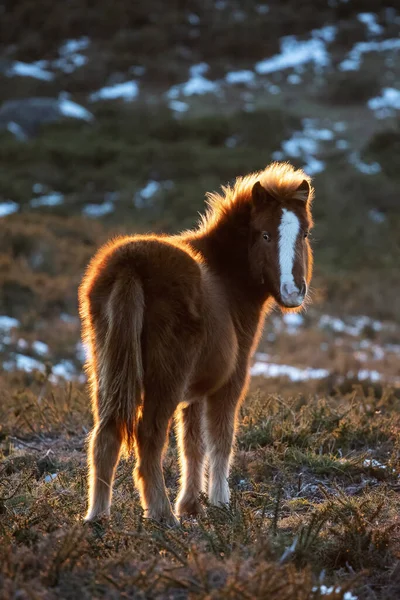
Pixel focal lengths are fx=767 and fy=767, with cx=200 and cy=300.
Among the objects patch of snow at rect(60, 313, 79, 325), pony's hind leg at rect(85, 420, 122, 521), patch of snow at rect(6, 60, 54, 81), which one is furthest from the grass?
patch of snow at rect(6, 60, 54, 81)

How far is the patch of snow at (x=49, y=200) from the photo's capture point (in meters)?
23.1

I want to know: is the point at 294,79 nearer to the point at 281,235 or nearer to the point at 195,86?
the point at 195,86

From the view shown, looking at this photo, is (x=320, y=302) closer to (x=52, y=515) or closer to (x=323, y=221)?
(x=323, y=221)

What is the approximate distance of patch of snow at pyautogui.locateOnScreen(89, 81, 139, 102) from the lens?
111 ft

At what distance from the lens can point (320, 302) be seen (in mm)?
17922

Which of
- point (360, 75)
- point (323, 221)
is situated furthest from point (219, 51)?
point (323, 221)

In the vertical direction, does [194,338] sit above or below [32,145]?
above

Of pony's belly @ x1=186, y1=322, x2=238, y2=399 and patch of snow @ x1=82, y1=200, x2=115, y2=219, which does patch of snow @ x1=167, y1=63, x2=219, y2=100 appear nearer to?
patch of snow @ x1=82, y1=200, x2=115, y2=219

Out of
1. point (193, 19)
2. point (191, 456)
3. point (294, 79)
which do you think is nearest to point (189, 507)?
point (191, 456)

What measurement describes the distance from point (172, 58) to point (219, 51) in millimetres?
2806

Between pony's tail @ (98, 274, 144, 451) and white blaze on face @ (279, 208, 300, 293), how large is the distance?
0.97m

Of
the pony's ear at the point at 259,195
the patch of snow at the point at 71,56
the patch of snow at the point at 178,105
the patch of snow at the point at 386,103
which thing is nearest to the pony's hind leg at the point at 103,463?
the pony's ear at the point at 259,195

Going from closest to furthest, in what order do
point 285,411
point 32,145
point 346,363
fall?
point 285,411 < point 346,363 < point 32,145

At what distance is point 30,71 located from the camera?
36250mm
